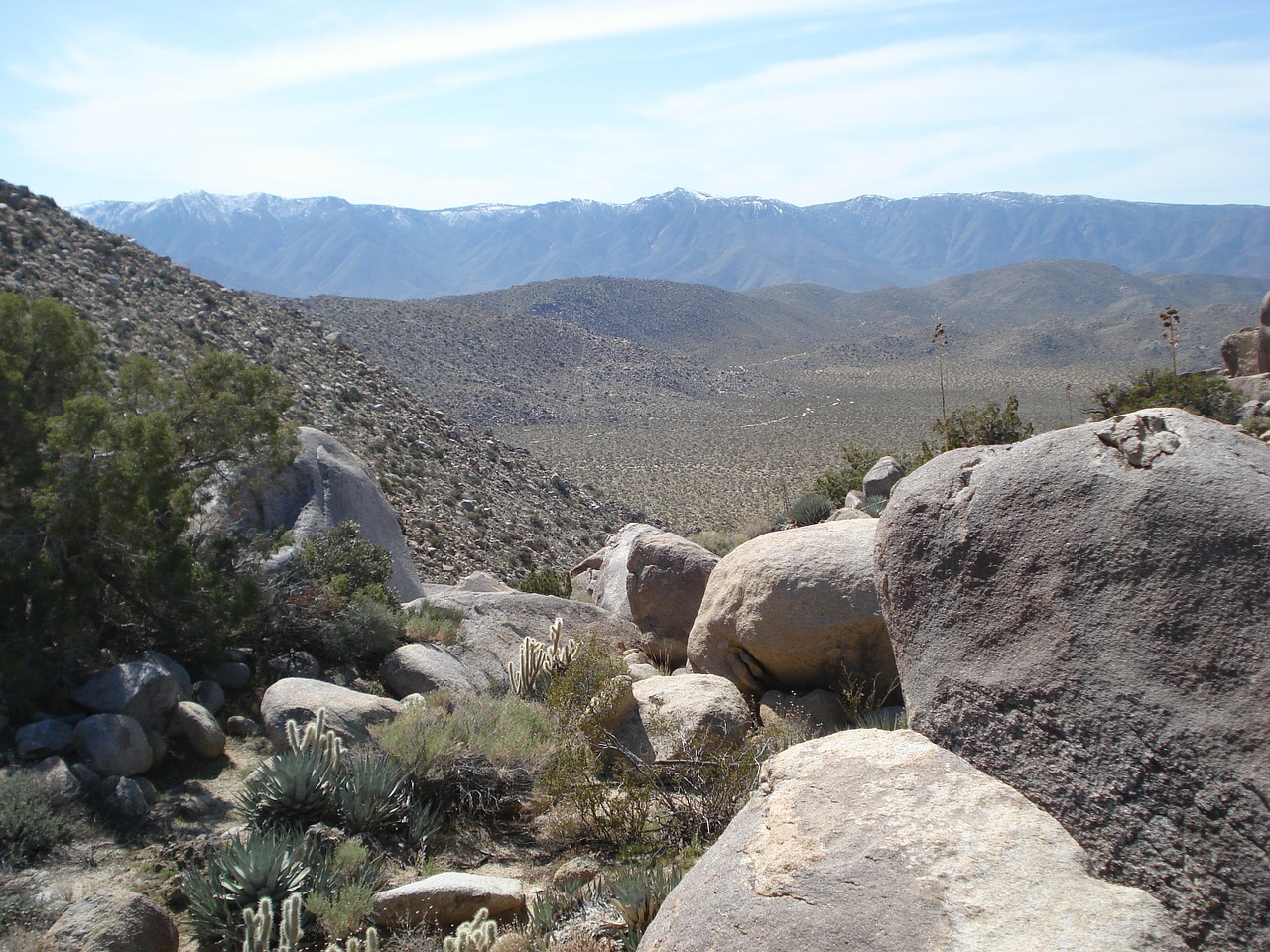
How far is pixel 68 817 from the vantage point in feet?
19.7

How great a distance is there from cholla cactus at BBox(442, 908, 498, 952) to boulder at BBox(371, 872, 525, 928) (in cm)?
29

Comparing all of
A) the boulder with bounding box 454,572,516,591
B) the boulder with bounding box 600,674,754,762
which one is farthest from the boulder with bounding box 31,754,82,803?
the boulder with bounding box 454,572,516,591

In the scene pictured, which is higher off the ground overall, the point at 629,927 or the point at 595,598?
the point at 629,927

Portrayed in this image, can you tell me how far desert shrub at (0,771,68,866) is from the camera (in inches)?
217

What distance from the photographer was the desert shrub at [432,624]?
10211 millimetres


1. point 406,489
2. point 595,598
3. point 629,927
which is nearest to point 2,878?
point 629,927

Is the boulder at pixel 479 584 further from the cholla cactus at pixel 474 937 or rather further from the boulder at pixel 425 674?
the cholla cactus at pixel 474 937

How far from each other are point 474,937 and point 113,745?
353 cm

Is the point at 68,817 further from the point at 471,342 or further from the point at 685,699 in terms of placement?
the point at 471,342

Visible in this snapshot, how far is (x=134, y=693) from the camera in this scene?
7.20m

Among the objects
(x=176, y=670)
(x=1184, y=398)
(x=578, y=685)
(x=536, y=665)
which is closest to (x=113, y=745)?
(x=176, y=670)

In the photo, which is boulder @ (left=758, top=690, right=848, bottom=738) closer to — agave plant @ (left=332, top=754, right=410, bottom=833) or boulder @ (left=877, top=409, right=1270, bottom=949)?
agave plant @ (left=332, top=754, right=410, bottom=833)

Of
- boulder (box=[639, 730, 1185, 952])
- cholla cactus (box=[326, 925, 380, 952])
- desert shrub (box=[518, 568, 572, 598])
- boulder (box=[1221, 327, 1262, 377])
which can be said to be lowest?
desert shrub (box=[518, 568, 572, 598])

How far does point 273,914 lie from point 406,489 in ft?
49.7
